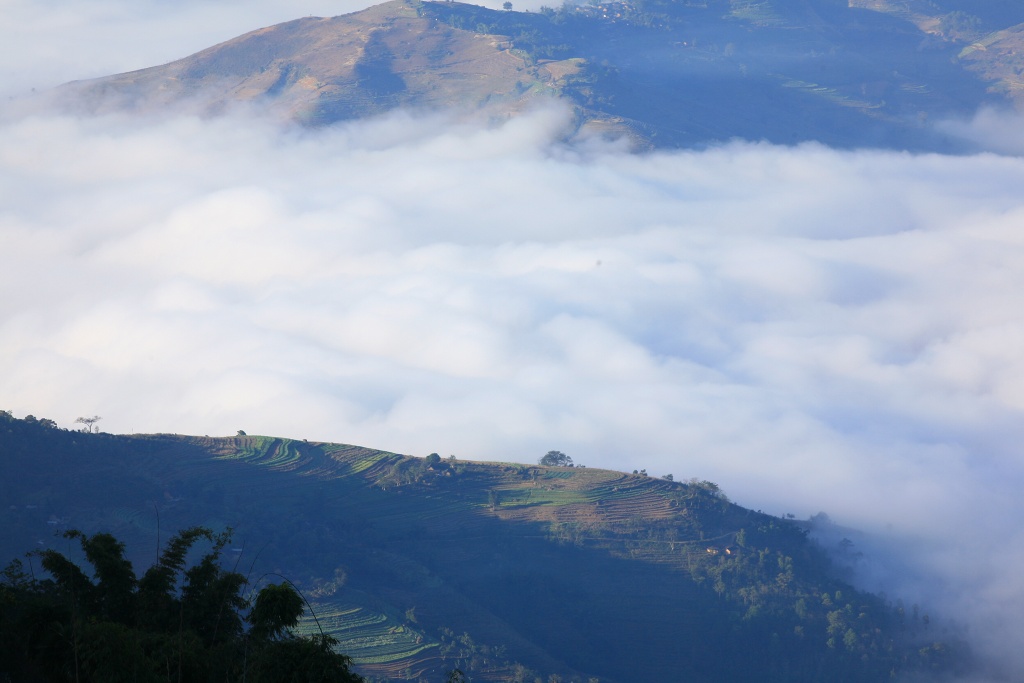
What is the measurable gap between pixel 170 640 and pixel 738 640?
189 feet

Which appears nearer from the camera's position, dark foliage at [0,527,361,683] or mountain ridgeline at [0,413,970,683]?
dark foliage at [0,527,361,683]

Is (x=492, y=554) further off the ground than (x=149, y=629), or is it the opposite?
(x=492, y=554)

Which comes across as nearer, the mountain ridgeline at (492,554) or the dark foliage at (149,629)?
the dark foliage at (149,629)

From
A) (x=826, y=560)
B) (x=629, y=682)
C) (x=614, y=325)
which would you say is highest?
(x=614, y=325)

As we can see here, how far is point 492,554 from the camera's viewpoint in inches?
3076

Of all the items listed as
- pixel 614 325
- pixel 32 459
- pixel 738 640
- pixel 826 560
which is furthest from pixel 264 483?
pixel 614 325

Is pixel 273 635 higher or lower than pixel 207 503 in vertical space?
lower

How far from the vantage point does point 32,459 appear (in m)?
70.9

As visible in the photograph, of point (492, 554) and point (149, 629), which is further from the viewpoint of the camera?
point (492, 554)

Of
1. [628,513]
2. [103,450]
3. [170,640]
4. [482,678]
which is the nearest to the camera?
[170,640]

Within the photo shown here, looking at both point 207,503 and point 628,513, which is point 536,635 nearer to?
point 628,513

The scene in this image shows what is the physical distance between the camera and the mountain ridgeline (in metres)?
67.6

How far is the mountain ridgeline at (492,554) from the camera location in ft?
222

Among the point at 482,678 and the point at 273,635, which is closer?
the point at 273,635
